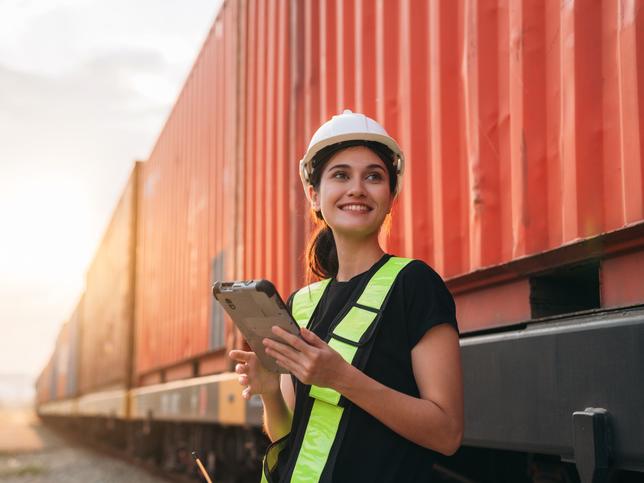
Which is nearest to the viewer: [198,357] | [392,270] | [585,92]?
[392,270]

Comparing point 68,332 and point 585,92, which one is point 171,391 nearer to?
point 585,92

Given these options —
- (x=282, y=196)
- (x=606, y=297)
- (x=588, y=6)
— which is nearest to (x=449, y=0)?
(x=588, y=6)

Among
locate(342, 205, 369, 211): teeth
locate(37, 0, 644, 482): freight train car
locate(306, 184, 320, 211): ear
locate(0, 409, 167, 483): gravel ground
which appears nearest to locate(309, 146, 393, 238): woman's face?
locate(342, 205, 369, 211): teeth

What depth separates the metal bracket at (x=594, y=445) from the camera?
209cm

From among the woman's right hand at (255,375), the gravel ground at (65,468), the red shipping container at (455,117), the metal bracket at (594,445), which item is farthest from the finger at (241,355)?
the gravel ground at (65,468)

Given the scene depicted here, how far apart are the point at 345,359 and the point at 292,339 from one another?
0.18m

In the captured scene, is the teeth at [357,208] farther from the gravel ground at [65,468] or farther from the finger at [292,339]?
the gravel ground at [65,468]

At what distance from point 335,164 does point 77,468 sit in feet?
43.6

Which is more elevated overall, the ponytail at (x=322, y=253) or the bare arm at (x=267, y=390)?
the ponytail at (x=322, y=253)

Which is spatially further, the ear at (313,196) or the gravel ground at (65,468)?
the gravel ground at (65,468)

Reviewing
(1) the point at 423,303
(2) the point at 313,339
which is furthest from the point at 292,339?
(1) the point at 423,303

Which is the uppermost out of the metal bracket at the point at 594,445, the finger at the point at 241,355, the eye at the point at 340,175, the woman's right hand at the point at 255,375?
the eye at the point at 340,175

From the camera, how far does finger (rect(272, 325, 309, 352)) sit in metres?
1.62

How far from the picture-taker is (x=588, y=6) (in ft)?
8.12
